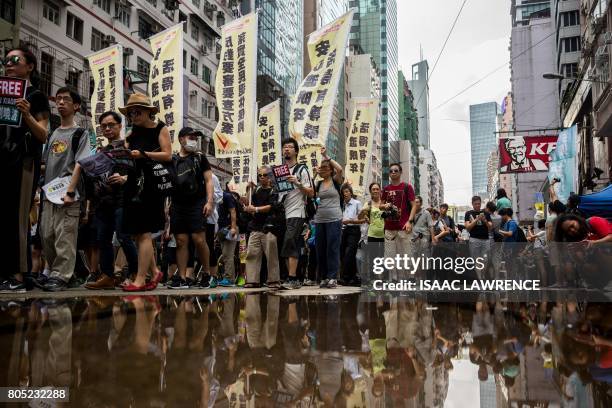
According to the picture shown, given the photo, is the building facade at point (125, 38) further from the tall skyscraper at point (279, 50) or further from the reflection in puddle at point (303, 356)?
the reflection in puddle at point (303, 356)

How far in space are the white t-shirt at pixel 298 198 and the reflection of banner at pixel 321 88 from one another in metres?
4.89

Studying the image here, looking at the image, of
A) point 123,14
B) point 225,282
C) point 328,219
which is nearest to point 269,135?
point 225,282

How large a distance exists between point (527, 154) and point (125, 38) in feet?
64.8

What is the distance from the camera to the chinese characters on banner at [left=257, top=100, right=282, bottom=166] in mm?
16125

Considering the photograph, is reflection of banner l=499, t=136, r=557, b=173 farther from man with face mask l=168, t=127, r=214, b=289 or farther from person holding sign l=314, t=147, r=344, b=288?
man with face mask l=168, t=127, r=214, b=289

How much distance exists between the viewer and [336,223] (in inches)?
258

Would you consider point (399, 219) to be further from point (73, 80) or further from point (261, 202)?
point (73, 80)

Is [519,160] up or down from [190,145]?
up

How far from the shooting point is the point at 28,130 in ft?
13.8

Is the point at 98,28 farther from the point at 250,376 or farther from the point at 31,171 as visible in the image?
the point at 250,376

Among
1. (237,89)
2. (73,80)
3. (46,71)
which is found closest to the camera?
(237,89)

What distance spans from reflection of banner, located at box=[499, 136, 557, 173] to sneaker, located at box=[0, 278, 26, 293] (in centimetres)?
1981

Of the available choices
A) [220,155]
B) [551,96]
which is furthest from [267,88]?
[220,155]

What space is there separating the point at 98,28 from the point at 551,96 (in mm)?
39595
